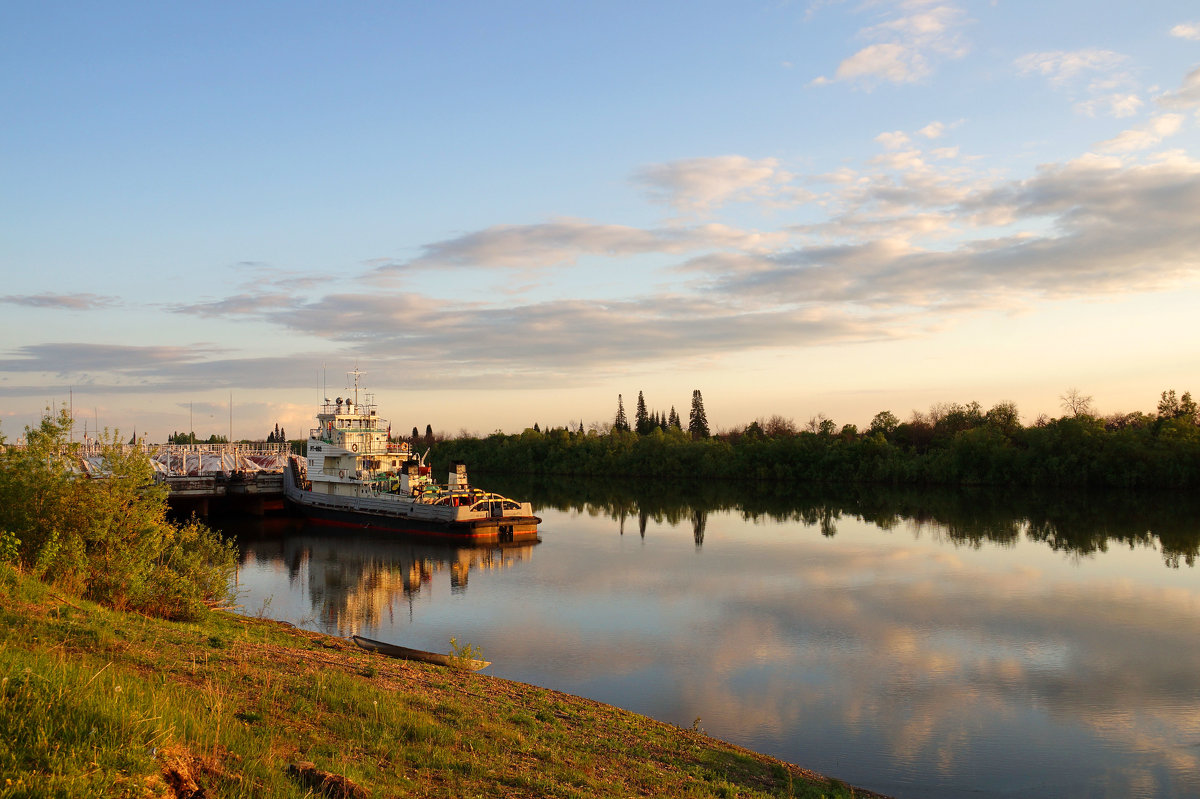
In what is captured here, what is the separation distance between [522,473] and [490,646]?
100782 millimetres

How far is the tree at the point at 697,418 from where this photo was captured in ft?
493

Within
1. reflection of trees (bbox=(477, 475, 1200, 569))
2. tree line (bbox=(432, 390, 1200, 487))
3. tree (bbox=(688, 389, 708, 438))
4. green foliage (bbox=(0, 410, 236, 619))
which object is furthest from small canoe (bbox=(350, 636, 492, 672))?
tree (bbox=(688, 389, 708, 438))

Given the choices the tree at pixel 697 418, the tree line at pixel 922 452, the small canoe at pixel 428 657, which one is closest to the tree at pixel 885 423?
the tree line at pixel 922 452

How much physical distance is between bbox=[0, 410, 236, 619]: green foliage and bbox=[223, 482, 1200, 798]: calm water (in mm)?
6000

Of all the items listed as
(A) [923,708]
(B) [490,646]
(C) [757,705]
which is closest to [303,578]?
(B) [490,646]

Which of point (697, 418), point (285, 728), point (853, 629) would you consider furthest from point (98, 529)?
point (697, 418)

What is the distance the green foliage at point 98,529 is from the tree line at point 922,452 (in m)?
80.3

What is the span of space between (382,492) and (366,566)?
36.0ft

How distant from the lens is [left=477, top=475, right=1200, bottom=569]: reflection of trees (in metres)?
43.7

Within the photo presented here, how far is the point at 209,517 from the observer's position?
5316 centimetres

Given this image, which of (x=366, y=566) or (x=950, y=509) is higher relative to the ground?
(x=950, y=509)

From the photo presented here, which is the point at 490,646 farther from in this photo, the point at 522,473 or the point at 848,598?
the point at 522,473

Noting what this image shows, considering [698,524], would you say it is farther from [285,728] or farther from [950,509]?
[285,728]

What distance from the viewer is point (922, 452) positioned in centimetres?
9744
